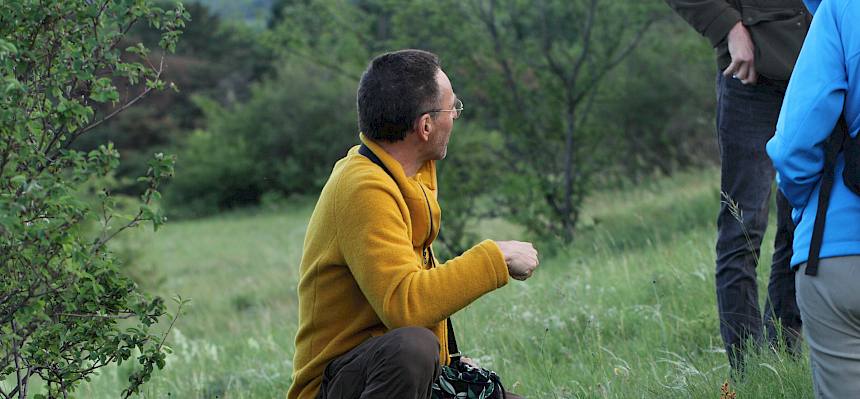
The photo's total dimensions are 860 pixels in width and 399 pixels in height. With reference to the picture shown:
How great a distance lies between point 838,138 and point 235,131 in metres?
33.7

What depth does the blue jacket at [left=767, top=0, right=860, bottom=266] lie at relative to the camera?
8.18ft

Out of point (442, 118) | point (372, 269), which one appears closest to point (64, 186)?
point (372, 269)

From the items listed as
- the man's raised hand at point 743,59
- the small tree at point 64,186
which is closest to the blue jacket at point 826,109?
the man's raised hand at point 743,59

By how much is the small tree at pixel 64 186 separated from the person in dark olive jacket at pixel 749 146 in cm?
199

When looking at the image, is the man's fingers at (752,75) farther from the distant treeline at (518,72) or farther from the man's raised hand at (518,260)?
the distant treeline at (518,72)

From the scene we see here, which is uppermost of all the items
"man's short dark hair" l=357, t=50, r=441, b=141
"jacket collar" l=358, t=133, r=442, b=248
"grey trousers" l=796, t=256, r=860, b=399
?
"man's short dark hair" l=357, t=50, r=441, b=141

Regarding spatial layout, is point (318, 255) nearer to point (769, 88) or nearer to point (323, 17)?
point (769, 88)

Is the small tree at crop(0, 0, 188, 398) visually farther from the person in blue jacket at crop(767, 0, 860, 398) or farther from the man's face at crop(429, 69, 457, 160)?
the person in blue jacket at crop(767, 0, 860, 398)

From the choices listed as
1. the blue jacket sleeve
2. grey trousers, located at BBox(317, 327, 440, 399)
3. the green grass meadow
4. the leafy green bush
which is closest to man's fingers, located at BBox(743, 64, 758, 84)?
the green grass meadow

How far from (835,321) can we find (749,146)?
142cm

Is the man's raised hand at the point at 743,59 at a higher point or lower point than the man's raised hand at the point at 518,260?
higher

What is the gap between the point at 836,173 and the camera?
2.56m

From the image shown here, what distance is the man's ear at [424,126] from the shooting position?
3.11 meters

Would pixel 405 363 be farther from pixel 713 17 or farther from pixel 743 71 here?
pixel 713 17
